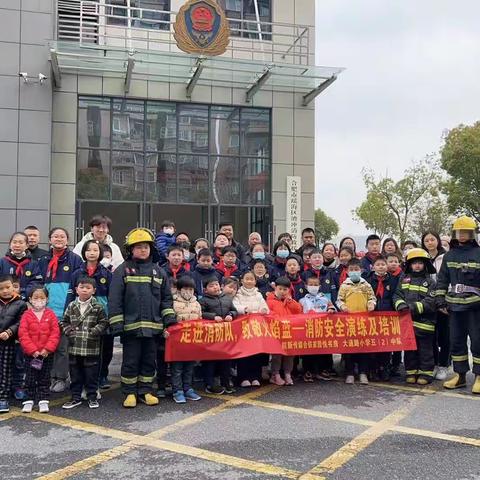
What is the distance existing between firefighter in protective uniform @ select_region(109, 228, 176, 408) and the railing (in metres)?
9.60

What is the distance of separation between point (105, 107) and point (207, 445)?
12.0 meters

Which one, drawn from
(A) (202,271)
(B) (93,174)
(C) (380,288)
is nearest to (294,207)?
(B) (93,174)

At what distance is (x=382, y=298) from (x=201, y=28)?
30.5 feet

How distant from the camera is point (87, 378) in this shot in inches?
234

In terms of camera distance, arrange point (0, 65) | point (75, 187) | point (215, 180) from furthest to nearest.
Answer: point (215, 180) < point (75, 187) < point (0, 65)

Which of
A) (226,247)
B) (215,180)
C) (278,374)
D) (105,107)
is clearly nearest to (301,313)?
(278,374)

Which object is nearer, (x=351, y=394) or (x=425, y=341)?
(x=351, y=394)

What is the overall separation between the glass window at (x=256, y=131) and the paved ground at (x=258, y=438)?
10310 millimetres

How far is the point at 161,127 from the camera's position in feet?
50.6

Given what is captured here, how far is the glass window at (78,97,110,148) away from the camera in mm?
14922

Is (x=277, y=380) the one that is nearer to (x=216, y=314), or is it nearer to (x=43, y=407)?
(x=216, y=314)

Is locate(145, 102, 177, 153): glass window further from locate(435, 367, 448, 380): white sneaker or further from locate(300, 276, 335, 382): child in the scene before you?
locate(435, 367, 448, 380): white sneaker

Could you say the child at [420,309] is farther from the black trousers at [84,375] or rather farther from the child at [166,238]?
the black trousers at [84,375]

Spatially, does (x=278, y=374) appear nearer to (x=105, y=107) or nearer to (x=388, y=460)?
(x=388, y=460)
